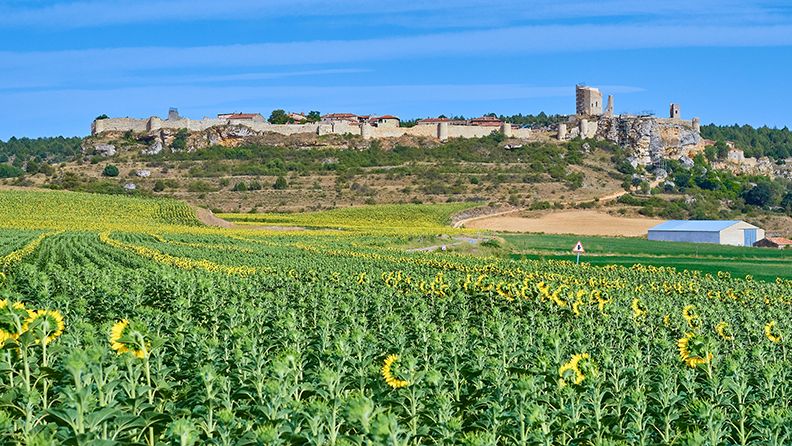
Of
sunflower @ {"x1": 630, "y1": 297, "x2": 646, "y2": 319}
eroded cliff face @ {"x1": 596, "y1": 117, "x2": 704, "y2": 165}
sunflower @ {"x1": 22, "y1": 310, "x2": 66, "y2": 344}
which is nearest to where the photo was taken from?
sunflower @ {"x1": 22, "y1": 310, "x2": 66, "y2": 344}

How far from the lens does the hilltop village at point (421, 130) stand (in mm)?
143250

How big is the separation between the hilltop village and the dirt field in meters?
47.2

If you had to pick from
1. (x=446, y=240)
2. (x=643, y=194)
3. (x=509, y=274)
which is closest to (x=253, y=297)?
(x=509, y=274)

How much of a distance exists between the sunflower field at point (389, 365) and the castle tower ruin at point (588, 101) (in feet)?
489

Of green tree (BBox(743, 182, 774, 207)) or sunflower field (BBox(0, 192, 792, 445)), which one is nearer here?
sunflower field (BBox(0, 192, 792, 445))

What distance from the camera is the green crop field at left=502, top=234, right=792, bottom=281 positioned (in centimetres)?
5025

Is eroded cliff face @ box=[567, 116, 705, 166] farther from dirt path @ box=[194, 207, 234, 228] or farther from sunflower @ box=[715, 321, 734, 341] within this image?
sunflower @ box=[715, 321, 734, 341]

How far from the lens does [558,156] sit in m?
134

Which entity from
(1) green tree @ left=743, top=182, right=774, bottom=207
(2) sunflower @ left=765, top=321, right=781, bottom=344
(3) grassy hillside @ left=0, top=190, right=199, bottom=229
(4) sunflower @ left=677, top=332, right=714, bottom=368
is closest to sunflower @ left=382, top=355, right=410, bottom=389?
(4) sunflower @ left=677, top=332, right=714, bottom=368

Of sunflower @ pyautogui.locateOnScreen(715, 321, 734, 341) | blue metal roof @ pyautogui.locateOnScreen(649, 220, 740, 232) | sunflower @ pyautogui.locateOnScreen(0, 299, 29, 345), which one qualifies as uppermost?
sunflower @ pyautogui.locateOnScreen(0, 299, 29, 345)

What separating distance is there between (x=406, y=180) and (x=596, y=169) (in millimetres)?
29446

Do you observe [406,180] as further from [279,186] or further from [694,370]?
[694,370]

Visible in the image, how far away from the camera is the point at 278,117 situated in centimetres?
17350

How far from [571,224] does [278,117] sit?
305 ft
